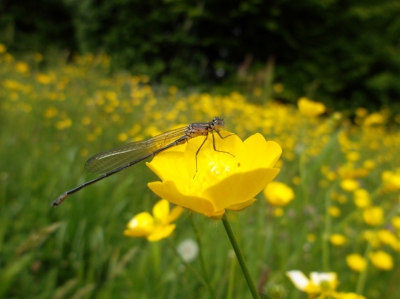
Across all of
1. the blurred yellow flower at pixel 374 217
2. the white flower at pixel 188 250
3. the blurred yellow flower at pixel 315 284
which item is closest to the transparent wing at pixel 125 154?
the blurred yellow flower at pixel 315 284

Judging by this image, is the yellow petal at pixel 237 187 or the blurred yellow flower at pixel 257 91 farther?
the blurred yellow flower at pixel 257 91

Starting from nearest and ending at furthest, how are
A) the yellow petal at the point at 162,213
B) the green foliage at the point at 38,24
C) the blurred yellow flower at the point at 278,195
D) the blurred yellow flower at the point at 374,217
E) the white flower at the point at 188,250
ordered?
the yellow petal at the point at 162,213, the blurred yellow flower at the point at 278,195, the blurred yellow flower at the point at 374,217, the white flower at the point at 188,250, the green foliage at the point at 38,24

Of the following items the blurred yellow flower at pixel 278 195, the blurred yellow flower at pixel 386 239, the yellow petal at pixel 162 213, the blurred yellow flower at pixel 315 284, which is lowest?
the blurred yellow flower at pixel 386 239

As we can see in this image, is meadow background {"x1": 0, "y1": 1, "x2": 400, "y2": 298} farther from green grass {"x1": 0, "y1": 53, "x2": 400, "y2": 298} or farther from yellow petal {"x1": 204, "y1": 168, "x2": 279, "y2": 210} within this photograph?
yellow petal {"x1": 204, "y1": 168, "x2": 279, "y2": 210}

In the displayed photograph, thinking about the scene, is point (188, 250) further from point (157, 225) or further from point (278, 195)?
point (157, 225)

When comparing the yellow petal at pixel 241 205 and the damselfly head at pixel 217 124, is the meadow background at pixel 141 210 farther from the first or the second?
the damselfly head at pixel 217 124

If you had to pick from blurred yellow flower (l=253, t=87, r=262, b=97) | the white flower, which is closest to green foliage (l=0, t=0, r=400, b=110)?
blurred yellow flower (l=253, t=87, r=262, b=97)
